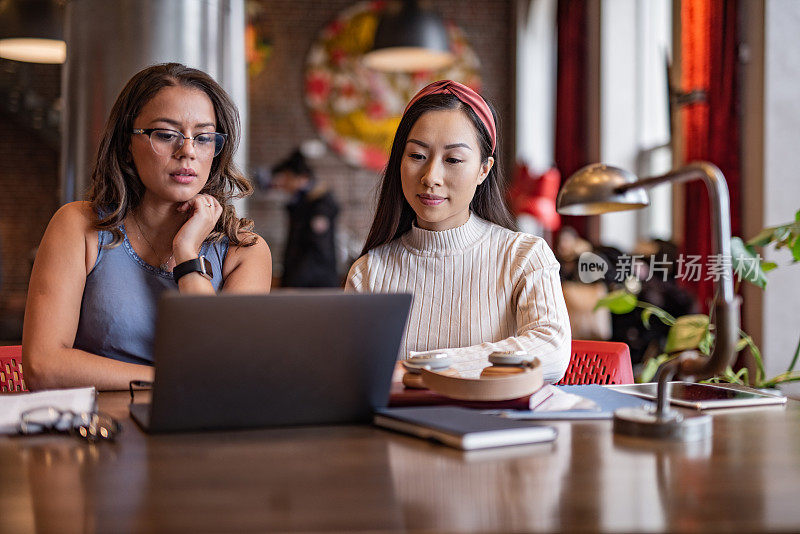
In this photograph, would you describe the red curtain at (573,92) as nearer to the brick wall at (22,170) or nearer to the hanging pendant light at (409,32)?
the hanging pendant light at (409,32)

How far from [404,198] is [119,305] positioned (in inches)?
26.0

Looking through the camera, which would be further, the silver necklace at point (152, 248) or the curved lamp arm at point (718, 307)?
the silver necklace at point (152, 248)

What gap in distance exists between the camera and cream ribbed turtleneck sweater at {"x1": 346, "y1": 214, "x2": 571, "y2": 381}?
5.48 ft

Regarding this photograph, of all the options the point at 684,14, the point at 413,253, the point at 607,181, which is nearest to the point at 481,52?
the point at 684,14

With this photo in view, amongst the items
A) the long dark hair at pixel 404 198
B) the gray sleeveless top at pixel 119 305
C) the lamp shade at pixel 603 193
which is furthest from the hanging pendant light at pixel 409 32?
the lamp shade at pixel 603 193

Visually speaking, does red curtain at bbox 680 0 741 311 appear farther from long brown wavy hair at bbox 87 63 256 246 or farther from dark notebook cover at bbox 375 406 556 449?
dark notebook cover at bbox 375 406 556 449

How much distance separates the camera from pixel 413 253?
71.1 inches

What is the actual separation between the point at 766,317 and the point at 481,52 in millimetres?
5406

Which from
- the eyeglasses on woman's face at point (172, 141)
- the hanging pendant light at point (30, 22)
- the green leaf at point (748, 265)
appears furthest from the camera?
the hanging pendant light at point (30, 22)

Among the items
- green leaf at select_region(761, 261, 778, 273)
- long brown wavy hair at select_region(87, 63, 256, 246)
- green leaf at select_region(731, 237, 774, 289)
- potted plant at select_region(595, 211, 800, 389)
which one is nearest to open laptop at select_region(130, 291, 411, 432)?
long brown wavy hair at select_region(87, 63, 256, 246)

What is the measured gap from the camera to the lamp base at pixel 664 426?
1024 millimetres

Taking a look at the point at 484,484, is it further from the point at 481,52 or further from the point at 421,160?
the point at 481,52

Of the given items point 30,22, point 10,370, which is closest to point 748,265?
point 10,370

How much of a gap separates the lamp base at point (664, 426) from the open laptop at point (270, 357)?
32 cm
